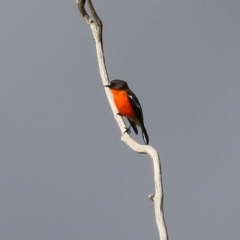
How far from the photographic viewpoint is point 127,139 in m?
11.8

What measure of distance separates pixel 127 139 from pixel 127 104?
3784 mm

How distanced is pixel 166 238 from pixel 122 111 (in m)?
5.85

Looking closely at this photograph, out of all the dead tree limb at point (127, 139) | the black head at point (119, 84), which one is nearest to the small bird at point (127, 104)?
the black head at point (119, 84)

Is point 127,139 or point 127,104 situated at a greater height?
point 127,104

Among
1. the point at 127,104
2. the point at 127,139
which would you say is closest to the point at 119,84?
the point at 127,104

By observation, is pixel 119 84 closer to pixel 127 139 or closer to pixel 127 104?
pixel 127 104

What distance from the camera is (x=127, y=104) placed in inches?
611

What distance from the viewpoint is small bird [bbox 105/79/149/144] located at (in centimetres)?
1552

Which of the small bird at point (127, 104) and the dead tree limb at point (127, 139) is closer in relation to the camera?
the dead tree limb at point (127, 139)

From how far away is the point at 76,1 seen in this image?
1405cm

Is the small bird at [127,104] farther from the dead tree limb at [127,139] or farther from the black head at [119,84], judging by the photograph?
the dead tree limb at [127,139]

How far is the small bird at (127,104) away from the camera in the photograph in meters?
15.5

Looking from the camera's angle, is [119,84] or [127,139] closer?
[127,139]

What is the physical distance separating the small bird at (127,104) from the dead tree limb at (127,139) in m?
1.98
